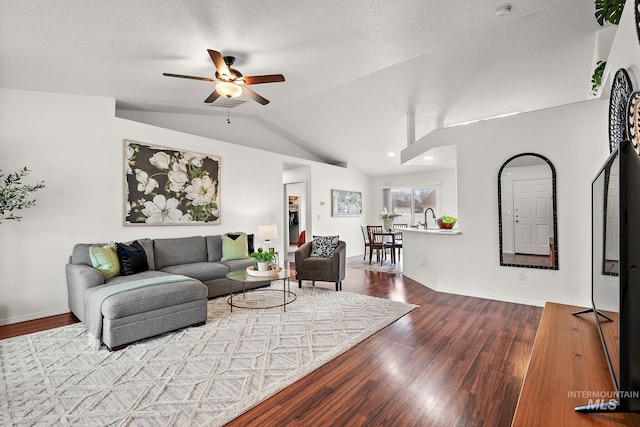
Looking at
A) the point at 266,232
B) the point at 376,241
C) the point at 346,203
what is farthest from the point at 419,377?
the point at 346,203

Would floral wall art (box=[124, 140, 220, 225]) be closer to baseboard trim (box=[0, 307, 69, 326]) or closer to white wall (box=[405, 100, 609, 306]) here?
baseboard trim (box=[0, 307, 69, 326])

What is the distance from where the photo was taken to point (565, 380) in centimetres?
116

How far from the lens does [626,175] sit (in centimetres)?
97

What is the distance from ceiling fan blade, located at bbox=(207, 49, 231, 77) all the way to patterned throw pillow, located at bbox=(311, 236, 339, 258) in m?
2.85

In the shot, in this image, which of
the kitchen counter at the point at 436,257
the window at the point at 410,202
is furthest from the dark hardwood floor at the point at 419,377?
the window at the point at 410,202

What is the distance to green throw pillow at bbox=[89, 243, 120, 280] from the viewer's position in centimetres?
341

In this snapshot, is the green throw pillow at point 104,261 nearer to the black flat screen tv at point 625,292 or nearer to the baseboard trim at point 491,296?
the black flat screen tv at point 625,292

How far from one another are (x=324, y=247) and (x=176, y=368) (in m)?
2.90

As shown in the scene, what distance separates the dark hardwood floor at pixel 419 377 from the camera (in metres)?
1.74

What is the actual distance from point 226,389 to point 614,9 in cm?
363

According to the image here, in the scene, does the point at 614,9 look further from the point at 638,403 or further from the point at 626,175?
the point at 638,403

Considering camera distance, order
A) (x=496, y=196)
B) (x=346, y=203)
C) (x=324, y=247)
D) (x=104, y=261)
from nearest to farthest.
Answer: (x=104, y=261) < (x=496, y=196) < (x=324, y=247) < (x=346, y=203)

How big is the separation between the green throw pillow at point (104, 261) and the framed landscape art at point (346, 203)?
214 inches

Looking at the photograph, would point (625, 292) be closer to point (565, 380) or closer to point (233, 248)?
point (565, 380)
